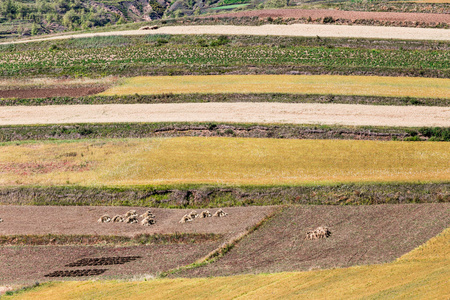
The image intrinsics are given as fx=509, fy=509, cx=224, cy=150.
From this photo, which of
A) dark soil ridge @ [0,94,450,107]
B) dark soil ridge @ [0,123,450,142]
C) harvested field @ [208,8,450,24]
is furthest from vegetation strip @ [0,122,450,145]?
harvested field @ [208,8,450,24]

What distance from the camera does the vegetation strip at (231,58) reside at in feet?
262

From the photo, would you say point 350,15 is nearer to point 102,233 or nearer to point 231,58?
point 231,58

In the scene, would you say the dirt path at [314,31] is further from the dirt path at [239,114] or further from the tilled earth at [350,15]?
the dirt path at [239,114]

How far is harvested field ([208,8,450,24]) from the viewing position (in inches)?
3976

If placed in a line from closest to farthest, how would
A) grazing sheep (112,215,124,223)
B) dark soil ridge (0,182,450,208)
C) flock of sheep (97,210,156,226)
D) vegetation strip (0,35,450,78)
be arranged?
flock of sheep (97,210,156,226) → grazing sheep (112,215,124,223) → dark soil ridge (0,182,450,208) → vegetation strip (0,35,450,78)

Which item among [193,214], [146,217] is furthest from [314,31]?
[146,217]

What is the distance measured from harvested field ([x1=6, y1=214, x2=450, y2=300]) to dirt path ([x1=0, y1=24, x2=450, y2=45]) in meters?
66.6

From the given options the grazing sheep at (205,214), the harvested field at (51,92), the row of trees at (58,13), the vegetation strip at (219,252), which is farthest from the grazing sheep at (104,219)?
the row of trees at (58,13)

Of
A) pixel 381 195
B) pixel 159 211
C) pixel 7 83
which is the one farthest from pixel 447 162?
pixel 7 83

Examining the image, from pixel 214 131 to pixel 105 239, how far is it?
894 inches

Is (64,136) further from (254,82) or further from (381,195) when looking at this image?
(381,195)

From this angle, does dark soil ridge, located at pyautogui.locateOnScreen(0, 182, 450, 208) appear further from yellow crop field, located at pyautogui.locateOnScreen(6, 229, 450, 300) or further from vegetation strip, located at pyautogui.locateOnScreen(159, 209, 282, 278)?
yellow crop field, located at pyautogui.locateOnScreen(6, 229, 450, 300)

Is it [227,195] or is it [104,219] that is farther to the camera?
[227,195]

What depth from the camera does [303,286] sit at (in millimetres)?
31031
